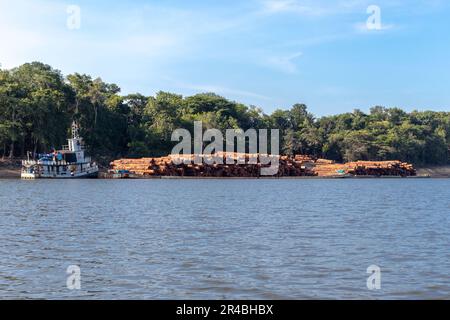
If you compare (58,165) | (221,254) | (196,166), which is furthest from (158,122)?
(221,254)

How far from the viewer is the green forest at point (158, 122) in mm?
90000

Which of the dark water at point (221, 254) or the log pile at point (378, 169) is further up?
the log pile at point (378, 169)

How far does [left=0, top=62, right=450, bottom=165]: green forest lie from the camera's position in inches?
3543

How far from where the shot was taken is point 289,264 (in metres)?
16.2

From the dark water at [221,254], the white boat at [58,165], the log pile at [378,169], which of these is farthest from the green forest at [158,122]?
the dark water at [221,254]

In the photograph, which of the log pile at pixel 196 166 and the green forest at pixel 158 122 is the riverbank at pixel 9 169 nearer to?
the green forest at pixel 158 122

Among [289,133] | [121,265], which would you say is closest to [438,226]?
[121,265]

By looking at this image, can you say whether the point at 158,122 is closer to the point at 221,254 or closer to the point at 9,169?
the point at 9,169

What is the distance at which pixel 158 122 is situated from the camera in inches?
4279

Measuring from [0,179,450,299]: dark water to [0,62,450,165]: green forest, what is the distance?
206 ft

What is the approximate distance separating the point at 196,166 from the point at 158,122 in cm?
2377

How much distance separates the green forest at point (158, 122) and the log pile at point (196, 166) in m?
15.8

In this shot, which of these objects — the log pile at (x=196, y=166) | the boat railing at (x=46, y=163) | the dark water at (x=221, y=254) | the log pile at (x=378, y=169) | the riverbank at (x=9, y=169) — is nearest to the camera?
the dark water at (x=221, y=254)

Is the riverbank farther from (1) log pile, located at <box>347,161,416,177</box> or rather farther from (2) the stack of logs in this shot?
(1) log pile, located at <box>347,161,416,177</box>
